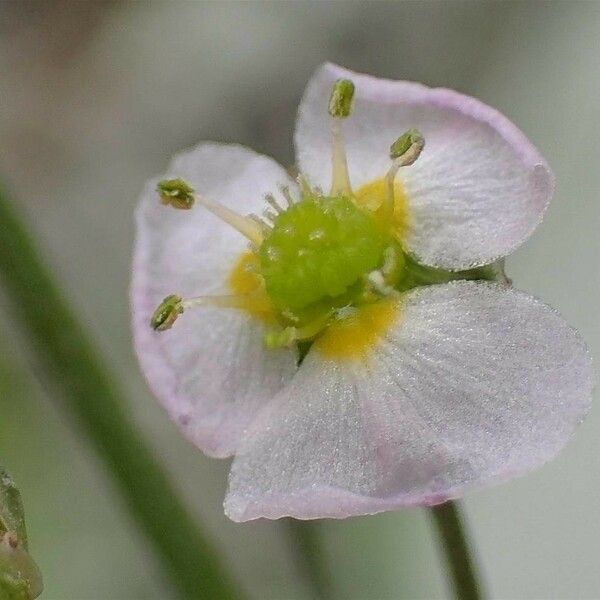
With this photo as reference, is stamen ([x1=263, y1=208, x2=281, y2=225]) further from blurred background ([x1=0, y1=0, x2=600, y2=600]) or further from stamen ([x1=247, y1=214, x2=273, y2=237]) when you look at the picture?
blurred background ([x1=0, y1=0, x2=600, y2=600])

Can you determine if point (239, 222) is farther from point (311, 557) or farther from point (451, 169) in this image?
point (311, 557)

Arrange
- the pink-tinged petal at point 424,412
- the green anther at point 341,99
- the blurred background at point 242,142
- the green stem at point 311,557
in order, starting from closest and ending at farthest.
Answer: the pink-tinged petal at point 424,412, the green anther at point 341,99, the green stem at point 311,557, the blurred background at point 242,142

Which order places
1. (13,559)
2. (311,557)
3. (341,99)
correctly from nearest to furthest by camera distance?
(13,559)
(341,99)
(311,557)

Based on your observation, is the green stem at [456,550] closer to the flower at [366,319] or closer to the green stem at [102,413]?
the flower at [366,319]

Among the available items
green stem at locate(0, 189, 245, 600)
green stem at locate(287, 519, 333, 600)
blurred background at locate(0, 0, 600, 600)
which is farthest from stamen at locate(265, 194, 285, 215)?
blurred background at locate(0, 0, 600, 600)

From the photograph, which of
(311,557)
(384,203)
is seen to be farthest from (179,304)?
(311,557)

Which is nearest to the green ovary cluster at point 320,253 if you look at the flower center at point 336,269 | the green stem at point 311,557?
the flower center at point 336,269

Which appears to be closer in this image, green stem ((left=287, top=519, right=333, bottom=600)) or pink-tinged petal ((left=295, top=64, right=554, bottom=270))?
pink-tinged petal ((left=295, top=64, right=554, bottom=270))
